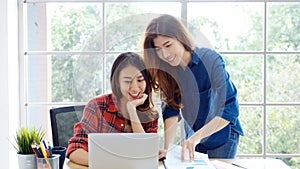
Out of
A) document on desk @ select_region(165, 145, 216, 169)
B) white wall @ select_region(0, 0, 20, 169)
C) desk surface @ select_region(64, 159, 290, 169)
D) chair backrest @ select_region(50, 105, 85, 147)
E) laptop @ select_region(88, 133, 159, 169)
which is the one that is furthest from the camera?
white wall @ select_region(0, 0, 20, 169)

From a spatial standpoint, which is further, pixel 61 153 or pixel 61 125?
pixel 61 125

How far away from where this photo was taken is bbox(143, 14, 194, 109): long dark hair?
1.58 meters

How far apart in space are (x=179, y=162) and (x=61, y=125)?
0.81 metres

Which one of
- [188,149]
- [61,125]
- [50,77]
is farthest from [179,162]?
[50,77]

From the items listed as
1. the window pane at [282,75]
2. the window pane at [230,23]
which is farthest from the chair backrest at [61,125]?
the window pane at [282,75]

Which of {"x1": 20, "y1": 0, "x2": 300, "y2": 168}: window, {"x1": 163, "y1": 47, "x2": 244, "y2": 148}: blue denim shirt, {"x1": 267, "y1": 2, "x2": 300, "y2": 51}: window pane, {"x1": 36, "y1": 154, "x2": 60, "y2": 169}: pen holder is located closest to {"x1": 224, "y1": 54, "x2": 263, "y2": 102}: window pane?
{"x1": 20, "y1": 0, "x2": 300, "y2": 168}: window

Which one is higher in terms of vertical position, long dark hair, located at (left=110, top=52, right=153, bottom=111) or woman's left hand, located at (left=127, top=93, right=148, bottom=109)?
long dark hair, located at (left=110, top=52, right=153, bottom=111)

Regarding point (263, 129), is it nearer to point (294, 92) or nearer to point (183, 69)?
point (294, 92)

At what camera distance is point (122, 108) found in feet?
5.43

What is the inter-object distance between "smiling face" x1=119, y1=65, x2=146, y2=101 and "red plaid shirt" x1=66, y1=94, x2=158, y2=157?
10 cm

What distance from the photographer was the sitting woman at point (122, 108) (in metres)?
1.58

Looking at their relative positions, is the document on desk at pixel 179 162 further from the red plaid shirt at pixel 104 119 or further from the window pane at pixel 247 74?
the window pane at pixel 247 74

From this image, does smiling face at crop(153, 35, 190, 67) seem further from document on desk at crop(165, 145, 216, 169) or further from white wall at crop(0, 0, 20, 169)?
white wall at crop(0, 0, 20, 169)

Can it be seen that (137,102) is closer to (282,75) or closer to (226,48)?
(226,48)
